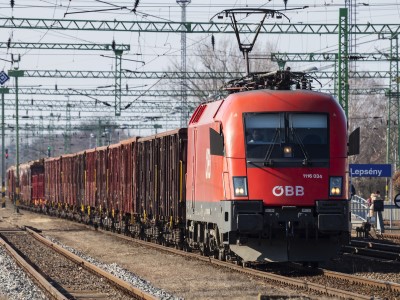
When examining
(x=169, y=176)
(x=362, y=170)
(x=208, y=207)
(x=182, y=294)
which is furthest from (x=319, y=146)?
(x=362, y=170)

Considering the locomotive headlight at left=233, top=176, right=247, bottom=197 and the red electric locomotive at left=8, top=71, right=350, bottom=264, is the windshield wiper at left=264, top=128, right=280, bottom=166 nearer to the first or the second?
the red electric locomotive at left=8, top=71, right=350, bottom=264

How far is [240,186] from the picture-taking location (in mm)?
16719

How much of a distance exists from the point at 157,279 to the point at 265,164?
9.56 ft

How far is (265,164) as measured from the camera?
1677cm

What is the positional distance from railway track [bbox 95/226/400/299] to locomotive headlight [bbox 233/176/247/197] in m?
1.51

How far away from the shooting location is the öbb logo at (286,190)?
54.7 feet

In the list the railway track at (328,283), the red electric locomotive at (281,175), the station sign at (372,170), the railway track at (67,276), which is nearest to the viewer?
the railway track at (328,283)

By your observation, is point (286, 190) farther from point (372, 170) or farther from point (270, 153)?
point (372, 170)

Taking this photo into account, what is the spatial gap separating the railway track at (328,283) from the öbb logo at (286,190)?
1457 millimetres

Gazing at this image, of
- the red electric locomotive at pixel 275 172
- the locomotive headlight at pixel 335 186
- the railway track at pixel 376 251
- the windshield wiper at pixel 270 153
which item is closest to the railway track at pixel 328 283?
the red electric locomotive at pixel 275 172

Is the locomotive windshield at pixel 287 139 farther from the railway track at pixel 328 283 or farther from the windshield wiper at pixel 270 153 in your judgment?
the railway track at pixel 328 283

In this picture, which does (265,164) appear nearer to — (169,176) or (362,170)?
(169,176)

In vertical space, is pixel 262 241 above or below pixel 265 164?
below

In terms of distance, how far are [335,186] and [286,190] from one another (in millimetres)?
958
